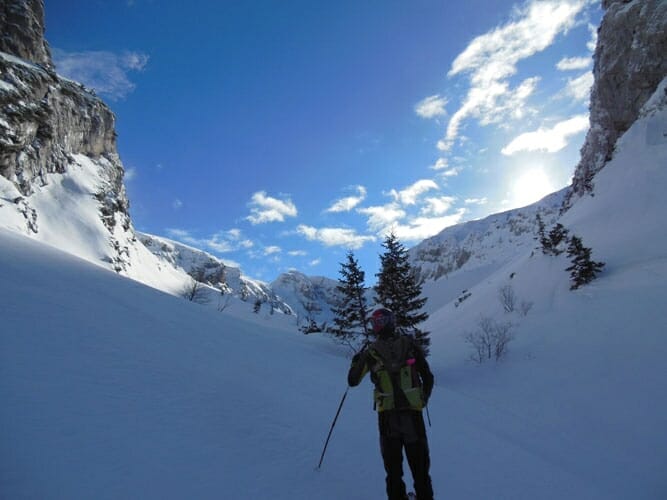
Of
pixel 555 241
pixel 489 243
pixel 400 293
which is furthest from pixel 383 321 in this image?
pixel 489 243

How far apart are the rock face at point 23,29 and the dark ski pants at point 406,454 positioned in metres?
80.0

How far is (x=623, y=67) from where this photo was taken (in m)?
41.0

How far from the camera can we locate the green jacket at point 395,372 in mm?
4035

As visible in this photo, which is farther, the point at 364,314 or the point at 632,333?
the point at 364,314

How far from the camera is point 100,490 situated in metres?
2.93

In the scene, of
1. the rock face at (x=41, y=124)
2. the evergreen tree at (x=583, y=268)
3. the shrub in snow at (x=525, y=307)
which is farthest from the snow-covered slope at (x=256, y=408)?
the rock face at (x=41, y=124)

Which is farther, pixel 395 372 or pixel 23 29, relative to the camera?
pixel 23 29

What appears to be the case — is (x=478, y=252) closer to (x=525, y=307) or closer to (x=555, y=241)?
(x=555, y=241)

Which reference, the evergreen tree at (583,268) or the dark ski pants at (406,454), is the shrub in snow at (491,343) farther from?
the dark ski pants at (406,454)

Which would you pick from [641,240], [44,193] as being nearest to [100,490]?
[641,240]

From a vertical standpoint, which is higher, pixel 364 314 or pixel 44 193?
pixel 44 193

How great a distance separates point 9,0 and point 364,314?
80175 millimetres

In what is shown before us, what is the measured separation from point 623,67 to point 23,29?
89811 mm

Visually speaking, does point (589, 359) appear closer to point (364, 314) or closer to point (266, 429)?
point (364, 314)
